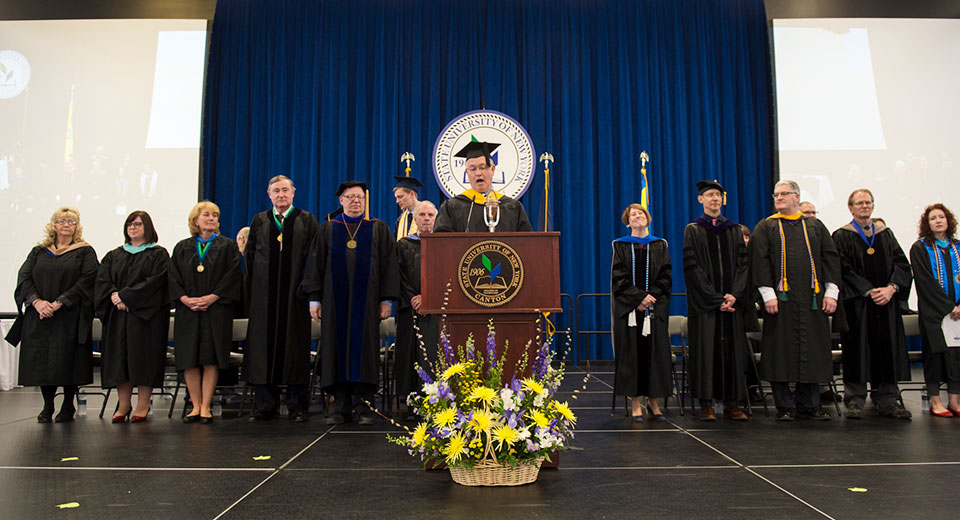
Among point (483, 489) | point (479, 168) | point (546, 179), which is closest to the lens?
point (483, 489)

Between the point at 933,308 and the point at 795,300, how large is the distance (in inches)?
→ 39.2

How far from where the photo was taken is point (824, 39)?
8109 millimetres

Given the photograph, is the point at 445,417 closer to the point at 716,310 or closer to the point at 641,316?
the point at 641,316

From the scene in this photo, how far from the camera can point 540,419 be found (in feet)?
8.13

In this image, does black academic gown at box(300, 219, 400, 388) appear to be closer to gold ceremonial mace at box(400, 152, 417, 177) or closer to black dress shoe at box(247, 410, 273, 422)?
black dress shoe at box(247, 410, 273, 422)

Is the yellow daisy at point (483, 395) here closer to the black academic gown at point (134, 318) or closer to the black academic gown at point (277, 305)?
the black academic gown at point (277, 305)

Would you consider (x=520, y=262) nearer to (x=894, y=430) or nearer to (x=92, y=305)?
(x=894, y=430)

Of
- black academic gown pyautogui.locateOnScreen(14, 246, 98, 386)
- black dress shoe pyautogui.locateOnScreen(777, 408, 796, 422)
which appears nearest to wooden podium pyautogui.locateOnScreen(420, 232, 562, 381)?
black dress shoe pyautogui.locateOnScreen(777, 408, 796, 422)

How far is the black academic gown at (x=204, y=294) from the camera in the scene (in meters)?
4.43

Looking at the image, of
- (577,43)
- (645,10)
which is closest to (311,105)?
(577,43)

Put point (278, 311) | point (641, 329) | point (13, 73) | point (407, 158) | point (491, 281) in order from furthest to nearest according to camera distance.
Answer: point (407, 158), point (13, 73), point (278, 311), point (641, 329), point (491, 281)

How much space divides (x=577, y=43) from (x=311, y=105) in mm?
3407

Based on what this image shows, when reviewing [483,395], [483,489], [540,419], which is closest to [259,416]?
[483,489]

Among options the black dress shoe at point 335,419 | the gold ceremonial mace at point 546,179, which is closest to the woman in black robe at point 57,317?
the black dress shoe at point 335,419
